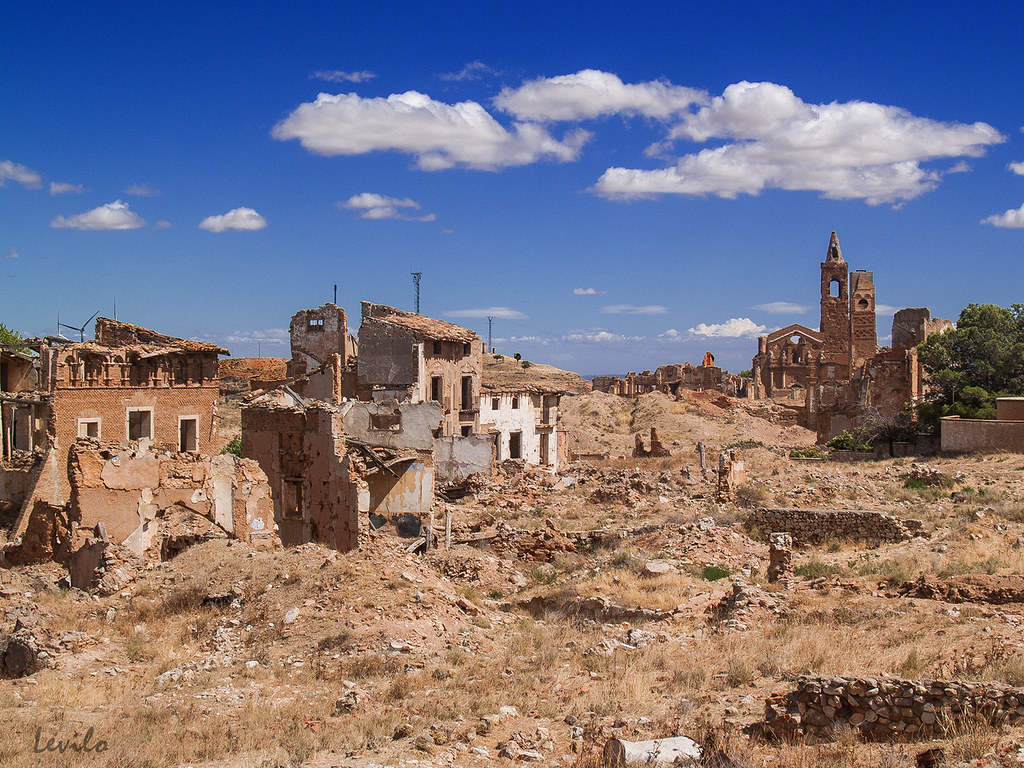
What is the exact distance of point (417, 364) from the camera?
114 feet

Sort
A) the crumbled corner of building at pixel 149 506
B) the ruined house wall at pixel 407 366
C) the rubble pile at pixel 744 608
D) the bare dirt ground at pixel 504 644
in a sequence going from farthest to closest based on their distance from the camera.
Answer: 1. the ruined house wall at pixel 407 366
2. the crumbled corner of building at pixel 149 506
3. the rubble pile at pixel 744 608
4. the bare dirt ground at pixel 504 644

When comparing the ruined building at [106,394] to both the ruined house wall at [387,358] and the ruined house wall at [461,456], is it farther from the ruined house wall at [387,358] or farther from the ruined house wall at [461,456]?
the ruined house wall at [461,456]

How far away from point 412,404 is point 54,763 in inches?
778

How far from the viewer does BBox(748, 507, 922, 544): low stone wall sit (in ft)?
57.1

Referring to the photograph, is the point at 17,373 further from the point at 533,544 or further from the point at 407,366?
the point at 533,544

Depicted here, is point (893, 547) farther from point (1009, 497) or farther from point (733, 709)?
point (733, 709)

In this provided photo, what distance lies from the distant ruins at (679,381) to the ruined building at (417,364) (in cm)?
3775

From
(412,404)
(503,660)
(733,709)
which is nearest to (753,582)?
(503,660)

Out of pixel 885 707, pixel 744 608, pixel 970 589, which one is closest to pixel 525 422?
pixel 744 608

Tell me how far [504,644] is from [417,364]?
75.3ft

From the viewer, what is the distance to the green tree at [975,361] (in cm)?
3734

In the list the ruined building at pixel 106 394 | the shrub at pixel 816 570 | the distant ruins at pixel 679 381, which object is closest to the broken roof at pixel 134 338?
the ruined building at pixel 106 394

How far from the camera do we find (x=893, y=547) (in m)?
16.2
